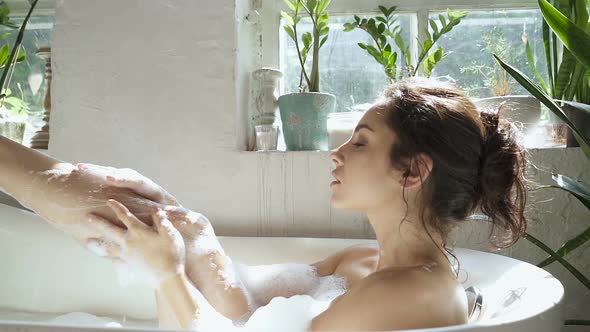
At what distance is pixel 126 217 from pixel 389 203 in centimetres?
54

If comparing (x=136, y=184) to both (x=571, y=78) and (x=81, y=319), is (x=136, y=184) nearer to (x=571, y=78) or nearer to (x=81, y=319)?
(x=81, y=319)

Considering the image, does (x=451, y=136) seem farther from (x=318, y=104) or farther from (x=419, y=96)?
(x=318, y=104)

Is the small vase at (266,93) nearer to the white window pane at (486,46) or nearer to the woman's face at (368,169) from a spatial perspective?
the white window pane at (486,46)

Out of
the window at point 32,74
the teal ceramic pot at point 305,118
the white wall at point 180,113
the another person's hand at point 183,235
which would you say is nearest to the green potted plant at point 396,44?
the teal ceramic pot at point 305,118

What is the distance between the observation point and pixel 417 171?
3.23 ft

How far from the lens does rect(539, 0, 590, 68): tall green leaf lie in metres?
1.02

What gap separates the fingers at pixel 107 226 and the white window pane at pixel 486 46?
134 cm

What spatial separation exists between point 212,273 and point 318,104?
75cm

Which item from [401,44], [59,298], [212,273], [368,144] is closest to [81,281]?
[59,298]

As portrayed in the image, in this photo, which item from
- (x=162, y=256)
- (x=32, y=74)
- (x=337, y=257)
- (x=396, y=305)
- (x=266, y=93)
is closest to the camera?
(x=396, y=305)

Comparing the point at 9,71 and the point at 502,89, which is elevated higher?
the point at 9,71

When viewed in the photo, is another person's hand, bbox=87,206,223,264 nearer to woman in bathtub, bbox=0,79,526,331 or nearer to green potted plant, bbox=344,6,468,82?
woman in bathtub, bbox=0,79,526,331

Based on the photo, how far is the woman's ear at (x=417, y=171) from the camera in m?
0.98

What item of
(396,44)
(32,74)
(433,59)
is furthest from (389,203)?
(32,74)
